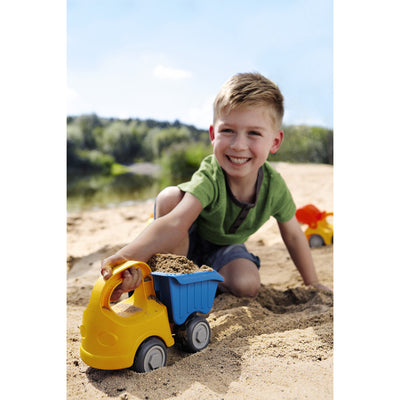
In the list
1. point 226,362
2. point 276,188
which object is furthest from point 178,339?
point 276,188

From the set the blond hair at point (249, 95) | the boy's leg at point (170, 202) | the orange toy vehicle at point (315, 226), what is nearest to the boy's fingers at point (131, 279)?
the boy's leg at point (170, 202)

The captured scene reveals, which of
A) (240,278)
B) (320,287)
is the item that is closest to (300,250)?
(320,287)

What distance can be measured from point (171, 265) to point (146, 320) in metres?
0.19

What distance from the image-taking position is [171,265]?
1.27 metres

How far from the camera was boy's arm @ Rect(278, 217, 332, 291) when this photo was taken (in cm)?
207

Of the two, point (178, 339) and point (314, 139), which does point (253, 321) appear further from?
point (314, 139)

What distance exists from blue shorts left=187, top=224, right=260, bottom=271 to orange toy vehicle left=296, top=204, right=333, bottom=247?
127 centimetres

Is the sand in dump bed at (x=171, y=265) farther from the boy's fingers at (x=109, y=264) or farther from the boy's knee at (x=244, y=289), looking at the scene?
the boy's knee at (x=244, y=289)

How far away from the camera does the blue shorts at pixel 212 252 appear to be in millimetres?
1955

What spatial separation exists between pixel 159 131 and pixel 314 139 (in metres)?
5.03

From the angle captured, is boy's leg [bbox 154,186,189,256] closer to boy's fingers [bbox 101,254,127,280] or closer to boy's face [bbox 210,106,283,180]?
boy's face [bbox 210,106,283,180]

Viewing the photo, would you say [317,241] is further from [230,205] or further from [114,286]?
[114,286]

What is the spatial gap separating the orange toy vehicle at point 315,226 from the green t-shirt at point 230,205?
119 cm

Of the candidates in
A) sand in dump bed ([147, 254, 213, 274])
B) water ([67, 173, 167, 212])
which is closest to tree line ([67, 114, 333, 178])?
water ([67, 173, 167, 212])
